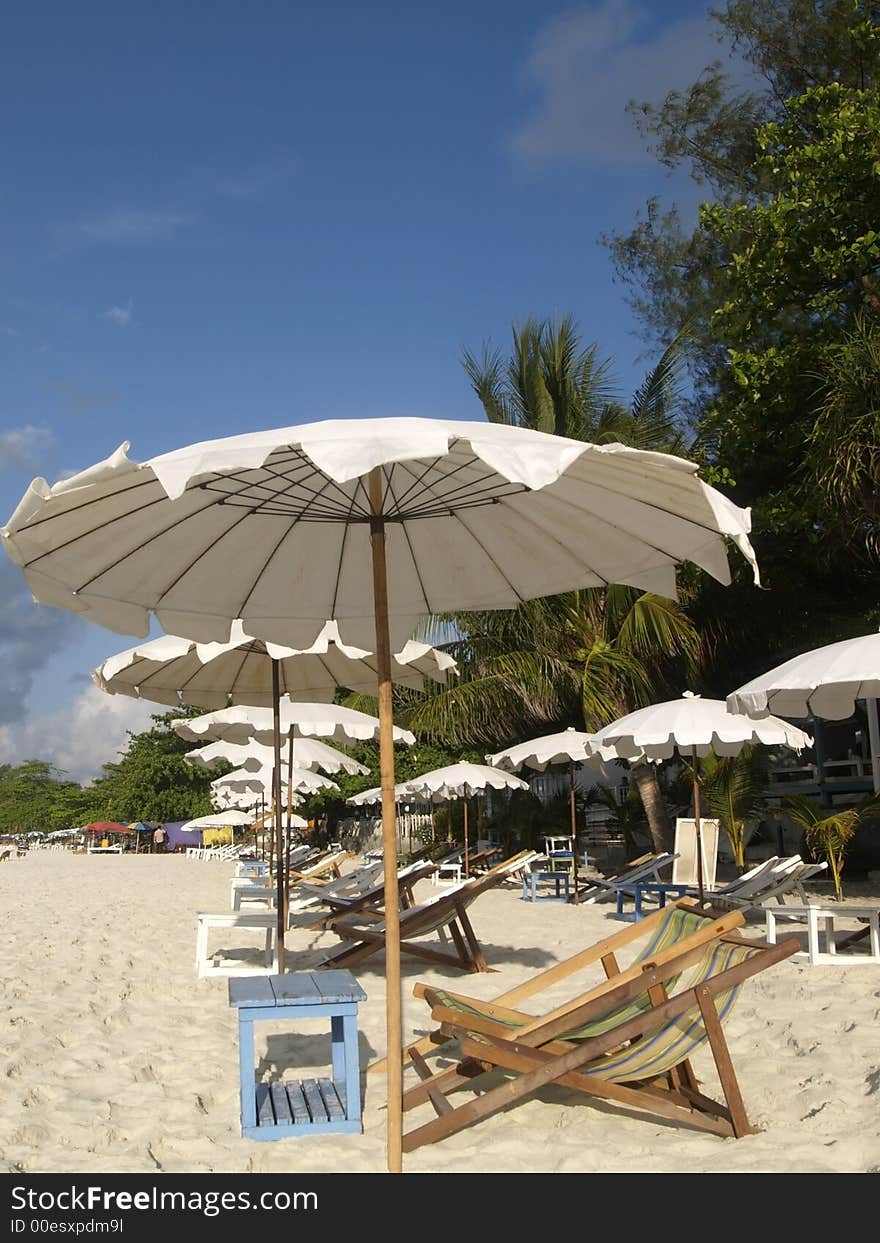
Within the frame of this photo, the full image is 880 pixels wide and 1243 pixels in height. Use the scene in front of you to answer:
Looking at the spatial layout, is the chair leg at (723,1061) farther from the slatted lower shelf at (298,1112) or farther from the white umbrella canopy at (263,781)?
the white umbrella canopy at (263,781)

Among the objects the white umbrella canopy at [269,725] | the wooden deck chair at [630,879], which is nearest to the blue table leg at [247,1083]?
the white umbrella canopy at [269,725]

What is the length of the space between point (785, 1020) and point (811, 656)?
255cm

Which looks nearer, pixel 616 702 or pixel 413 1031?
pixel 413 1031

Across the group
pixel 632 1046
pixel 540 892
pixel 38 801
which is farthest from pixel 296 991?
pixel 38 801

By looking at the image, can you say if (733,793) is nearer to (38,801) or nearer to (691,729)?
(691,729)

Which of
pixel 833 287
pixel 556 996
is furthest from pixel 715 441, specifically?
pixel 556 996

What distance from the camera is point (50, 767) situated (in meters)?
125

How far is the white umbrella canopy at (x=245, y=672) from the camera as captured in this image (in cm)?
774

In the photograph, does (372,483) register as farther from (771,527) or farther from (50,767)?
(50,767)

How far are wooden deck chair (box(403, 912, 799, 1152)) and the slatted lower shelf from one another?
286mm

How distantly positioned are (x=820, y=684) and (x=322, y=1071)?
3.83 metres

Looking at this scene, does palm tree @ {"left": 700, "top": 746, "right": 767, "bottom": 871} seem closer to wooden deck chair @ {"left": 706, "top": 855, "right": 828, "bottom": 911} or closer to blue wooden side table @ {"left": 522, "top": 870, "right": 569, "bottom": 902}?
blue wooden side table @ {"left": 522, "top": 870, "right": 569, "bottom": 902}

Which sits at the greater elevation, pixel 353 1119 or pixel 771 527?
pixel 771 527

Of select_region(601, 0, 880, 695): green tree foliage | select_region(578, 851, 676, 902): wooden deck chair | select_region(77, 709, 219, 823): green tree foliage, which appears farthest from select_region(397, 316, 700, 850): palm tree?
select_region(77, 709, 219, 823): green tree foliage
